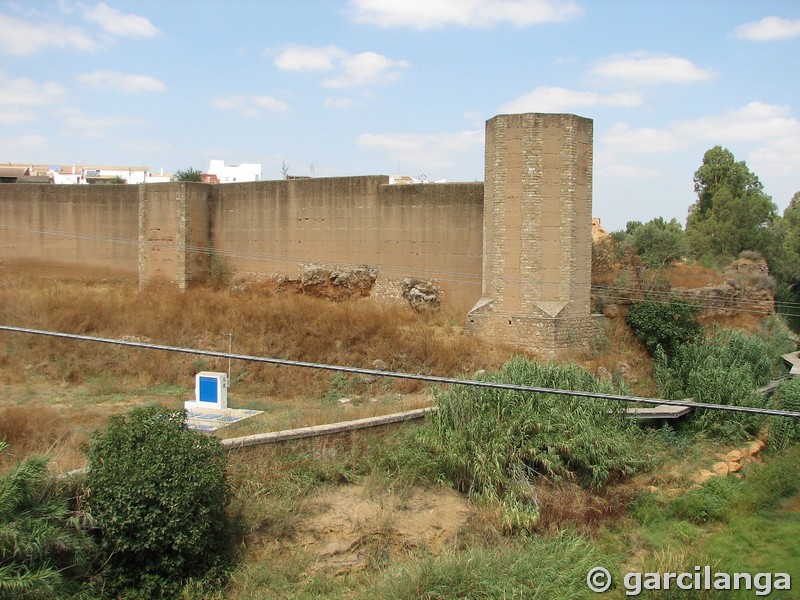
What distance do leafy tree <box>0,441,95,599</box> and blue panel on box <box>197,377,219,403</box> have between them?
532 centimetres

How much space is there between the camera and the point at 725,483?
943 centimetres

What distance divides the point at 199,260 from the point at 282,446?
492 inches

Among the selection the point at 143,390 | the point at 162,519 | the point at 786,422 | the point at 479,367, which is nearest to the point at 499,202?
the point at 479,367

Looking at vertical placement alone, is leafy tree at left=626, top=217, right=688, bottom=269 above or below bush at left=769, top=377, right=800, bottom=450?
above

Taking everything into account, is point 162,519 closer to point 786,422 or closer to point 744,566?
→ point 744,566

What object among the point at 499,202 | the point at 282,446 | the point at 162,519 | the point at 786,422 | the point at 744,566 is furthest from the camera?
the point at 499,202

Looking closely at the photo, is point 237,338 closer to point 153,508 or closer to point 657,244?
point 153,508

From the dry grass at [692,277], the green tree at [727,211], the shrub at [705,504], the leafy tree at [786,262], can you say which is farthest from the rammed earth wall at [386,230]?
the leafy tree at [786,262]

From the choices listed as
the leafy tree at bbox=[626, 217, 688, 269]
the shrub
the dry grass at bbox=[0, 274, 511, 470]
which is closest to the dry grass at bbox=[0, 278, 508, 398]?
the dry grass at bbox=[0, 274, 511, 470]

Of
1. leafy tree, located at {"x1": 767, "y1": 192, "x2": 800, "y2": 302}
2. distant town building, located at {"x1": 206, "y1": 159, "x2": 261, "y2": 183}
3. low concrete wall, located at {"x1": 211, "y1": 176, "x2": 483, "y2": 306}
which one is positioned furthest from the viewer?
distant town building, located at {"x1": 206, "y1": 159, "x2": 261, "y2": 183}

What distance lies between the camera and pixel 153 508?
6602 mm

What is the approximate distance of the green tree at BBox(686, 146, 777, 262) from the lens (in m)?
28.5

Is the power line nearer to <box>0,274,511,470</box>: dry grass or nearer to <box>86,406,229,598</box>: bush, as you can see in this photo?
<box>86,406,229,598</box>: bush

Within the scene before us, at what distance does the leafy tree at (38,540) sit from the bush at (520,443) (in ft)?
14.3
